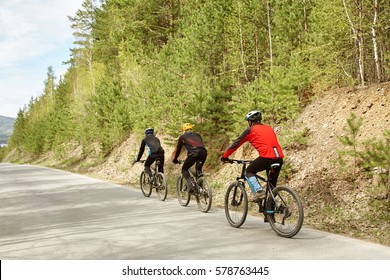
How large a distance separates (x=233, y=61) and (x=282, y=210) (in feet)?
47.0

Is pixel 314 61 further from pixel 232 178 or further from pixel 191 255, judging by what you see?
pixel 191 255

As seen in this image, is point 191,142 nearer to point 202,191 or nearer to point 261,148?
point 202,191

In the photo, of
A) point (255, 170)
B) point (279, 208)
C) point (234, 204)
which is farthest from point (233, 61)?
point (279, 208)

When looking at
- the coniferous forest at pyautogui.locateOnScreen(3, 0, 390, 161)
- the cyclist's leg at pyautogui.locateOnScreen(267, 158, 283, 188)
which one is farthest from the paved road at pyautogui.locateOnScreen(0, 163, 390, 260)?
the coniferous forest at pyautogui.locateOnScreen(3, 0, 390, 161)

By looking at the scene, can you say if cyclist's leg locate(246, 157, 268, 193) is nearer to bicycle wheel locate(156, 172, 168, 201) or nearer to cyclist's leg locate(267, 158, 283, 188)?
cyclist's leg locate(267, 158, 283, 188)

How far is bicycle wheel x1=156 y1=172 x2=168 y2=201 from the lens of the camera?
1191cm

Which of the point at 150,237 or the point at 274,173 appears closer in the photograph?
the point at 150,237

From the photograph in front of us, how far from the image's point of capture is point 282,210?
6.66 m

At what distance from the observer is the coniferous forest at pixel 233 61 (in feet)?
44.3

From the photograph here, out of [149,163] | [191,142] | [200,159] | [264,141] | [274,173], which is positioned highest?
[191,142]

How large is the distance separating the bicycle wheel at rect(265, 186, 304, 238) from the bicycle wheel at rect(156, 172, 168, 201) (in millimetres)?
5421

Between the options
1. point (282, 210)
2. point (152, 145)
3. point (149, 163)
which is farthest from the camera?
point (149, 163)

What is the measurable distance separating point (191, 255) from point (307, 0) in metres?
Result: 16.5

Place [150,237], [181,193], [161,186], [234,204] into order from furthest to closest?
[161,186]
[181,193]
[234,204]
[150,237]
